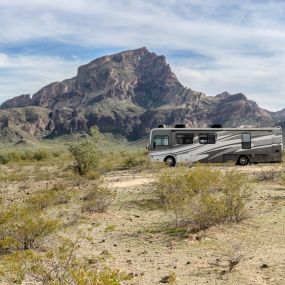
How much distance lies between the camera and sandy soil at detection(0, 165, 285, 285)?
8523 millimetres

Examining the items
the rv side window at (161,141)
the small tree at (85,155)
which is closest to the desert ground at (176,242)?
the small tree at (85,155)

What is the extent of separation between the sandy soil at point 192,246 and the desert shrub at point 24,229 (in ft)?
3.38

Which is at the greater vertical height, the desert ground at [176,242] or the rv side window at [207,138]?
the rv side window at [207,138]

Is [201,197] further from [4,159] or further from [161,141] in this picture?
[4,159]

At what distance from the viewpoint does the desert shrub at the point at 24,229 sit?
10127 mm

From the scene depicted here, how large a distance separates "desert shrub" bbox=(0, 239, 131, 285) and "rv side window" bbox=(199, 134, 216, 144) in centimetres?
2090

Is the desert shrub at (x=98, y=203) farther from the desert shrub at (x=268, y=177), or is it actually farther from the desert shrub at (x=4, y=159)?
the desert shrub at (x=4, y=159)

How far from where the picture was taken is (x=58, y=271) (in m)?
6.50

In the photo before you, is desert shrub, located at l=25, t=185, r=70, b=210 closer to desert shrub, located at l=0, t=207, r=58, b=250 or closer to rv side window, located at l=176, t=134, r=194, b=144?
desert shrub, located at l=0, t=207, r=58, b=250

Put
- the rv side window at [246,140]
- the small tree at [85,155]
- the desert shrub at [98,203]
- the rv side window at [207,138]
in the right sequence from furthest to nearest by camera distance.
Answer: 1. the rv side window at [246,140]
2. the rv side window at [207,138]
3. the small tree at [85,155]
4. the desert shrub at [98,203]

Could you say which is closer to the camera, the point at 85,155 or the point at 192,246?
the point at 192,246

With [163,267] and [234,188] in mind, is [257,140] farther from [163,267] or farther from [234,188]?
[163,267]

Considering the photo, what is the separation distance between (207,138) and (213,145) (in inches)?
24.4

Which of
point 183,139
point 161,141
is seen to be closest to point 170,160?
point 161,141
